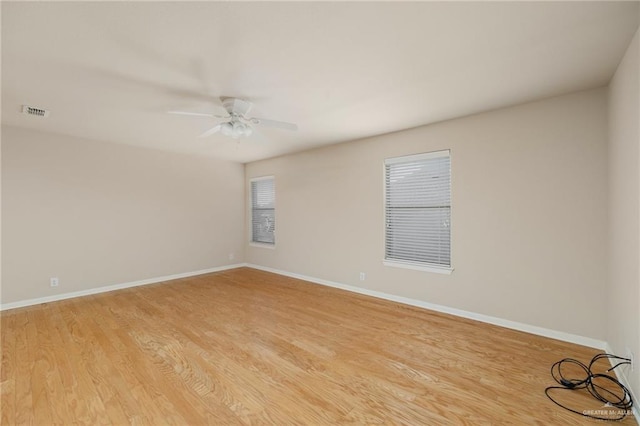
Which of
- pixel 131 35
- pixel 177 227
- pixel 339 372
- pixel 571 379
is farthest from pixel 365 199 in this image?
pixel 177 227

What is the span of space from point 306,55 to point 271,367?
2495 mm

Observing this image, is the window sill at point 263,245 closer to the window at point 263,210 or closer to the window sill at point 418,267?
the window at point 263,210

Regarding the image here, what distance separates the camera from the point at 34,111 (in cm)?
313

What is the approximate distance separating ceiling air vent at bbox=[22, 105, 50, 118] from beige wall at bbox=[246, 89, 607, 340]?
3961 millimetres

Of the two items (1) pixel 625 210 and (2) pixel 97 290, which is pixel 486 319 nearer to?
(1) pixel 625 210

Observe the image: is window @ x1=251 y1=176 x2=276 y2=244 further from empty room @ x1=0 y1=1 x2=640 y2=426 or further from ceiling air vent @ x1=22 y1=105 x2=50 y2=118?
ceiling air vent @ x1=22 y1=105 x2=50 y2=118

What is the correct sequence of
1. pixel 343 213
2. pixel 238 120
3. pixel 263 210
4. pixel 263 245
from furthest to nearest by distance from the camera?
pixel 263 210
pixel 263 245
pixel 343 213
pixel 238 120

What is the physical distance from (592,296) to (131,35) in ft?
14.4

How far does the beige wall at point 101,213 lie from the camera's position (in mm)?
3795

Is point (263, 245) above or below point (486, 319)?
above

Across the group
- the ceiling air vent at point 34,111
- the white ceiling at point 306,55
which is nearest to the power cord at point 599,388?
the white ceiling at point 306,55

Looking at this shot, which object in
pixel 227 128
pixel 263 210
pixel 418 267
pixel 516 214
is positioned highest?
pixel 227 128

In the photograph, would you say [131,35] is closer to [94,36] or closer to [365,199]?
[94,36]

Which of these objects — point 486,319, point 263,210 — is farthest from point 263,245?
point 486,319
